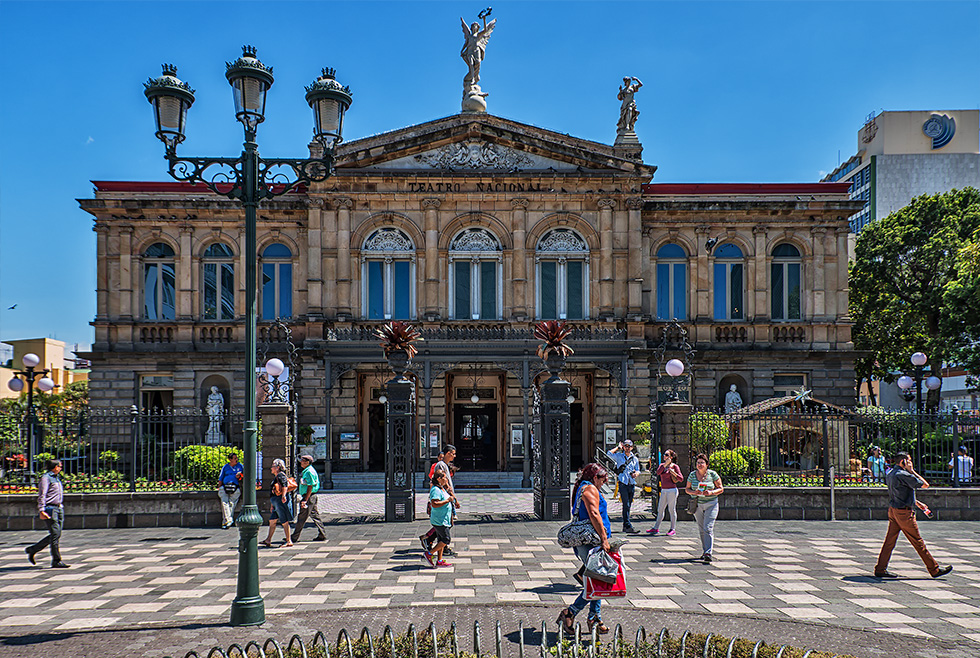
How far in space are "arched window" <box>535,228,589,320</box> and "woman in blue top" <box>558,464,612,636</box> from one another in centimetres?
2058

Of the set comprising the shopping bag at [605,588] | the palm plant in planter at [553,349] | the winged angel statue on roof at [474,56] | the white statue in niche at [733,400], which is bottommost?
the shopping bag at [605,588]

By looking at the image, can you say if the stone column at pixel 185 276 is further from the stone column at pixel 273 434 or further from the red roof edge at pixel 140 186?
the stone column at pixel 273 434

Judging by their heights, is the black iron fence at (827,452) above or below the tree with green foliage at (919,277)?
below

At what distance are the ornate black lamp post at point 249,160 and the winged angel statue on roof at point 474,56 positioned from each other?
65.5 feet

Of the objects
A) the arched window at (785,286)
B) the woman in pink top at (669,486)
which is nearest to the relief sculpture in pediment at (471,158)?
the arched window at (785,286)

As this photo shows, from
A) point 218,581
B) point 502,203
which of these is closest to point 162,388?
point 502,203

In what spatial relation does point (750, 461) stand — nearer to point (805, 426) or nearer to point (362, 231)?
point (805, 426)

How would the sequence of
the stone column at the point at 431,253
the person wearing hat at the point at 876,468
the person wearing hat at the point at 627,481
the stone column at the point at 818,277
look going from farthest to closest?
1. the stone column at the point at 818,277
2. the stone column at the point at 431,253
3. the person wearing hat at the point at 876,468
4. the person wearing hat at the point at 627,481

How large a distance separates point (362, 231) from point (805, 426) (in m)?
17.2

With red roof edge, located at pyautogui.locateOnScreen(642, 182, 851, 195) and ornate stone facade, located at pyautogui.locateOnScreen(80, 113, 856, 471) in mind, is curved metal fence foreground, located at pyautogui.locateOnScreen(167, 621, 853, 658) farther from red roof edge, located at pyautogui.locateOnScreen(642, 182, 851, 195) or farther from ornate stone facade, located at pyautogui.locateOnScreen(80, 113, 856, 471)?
red roof edge, located at pyautogui.locateOnScreen(642, 182, 851, 195)

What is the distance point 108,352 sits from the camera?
29.0 metres

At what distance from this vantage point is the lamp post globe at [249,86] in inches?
372

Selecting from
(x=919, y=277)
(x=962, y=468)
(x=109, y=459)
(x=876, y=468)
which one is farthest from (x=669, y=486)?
(x=919, y=277)

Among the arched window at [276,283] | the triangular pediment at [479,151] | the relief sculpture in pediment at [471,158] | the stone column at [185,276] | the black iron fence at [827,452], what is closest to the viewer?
the black iron fence at [827,452]
